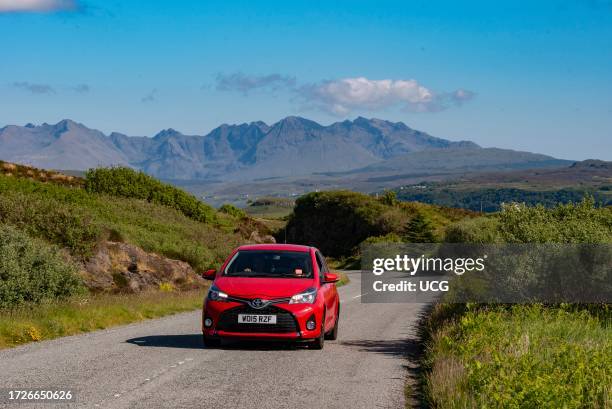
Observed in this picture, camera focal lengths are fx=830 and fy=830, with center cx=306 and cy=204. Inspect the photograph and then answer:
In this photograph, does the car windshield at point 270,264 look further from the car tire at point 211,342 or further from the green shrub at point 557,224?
the green shrub at point 557,224

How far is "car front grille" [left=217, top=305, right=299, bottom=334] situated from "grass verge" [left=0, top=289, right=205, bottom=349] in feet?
11.4

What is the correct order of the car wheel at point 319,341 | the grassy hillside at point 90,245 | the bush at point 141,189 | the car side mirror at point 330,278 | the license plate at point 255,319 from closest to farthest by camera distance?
the license plate at point 255,319 → the car wheel at point 319,341 → the car side mirror at point 330,278 → the grassy hillside at point 90,245 → the bush at point 141,189

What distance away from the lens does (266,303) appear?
13398mm

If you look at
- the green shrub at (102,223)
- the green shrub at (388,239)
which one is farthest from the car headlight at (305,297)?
the green shrub at (388,239)

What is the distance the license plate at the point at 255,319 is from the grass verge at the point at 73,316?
3.73 m

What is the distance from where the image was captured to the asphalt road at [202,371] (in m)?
9.30

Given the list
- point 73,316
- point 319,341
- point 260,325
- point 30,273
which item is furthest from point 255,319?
point 30,273

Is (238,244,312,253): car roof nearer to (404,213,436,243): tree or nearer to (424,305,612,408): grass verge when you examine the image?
(424,305,612,408): grass verge

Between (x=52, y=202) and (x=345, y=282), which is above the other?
(x=52, y=202)

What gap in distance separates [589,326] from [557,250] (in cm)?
314

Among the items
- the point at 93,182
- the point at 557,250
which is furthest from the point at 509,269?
the point at 93,182

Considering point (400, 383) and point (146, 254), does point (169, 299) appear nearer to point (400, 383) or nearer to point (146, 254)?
point (146, 254)

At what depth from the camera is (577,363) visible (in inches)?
376

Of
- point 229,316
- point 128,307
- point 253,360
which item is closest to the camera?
point 253,360
